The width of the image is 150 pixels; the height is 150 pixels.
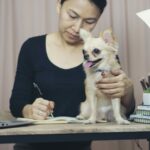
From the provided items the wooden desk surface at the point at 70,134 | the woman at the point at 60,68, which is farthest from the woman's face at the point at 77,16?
the wooden desk surface at the point at 70,134

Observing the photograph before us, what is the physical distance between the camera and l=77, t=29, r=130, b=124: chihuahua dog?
1.00 m

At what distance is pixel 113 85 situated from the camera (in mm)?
1017

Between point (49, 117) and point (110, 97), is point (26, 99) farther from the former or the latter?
point (110, 97)

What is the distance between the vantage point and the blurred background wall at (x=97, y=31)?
1.70 m

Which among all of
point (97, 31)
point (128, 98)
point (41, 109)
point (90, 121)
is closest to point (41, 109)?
point (41, 109)

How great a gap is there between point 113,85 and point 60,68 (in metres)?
0.34

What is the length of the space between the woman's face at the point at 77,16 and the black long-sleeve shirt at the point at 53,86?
0.14m

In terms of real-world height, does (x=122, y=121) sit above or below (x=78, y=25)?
below

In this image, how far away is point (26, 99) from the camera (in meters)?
1.32

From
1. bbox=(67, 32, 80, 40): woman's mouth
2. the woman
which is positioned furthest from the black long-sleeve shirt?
bbox=(67, 32, 80, 40): woman's mouth

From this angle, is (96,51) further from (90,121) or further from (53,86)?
(53,86)

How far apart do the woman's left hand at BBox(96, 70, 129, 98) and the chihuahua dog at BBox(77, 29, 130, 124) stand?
11 millimetres

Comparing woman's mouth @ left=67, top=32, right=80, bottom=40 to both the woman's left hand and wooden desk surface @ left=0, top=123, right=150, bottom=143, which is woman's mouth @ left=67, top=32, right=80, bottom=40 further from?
wooden desk surface @ left=0, top=123, right=150, bottom=143

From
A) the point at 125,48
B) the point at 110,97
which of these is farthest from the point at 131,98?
the point at 125,48
